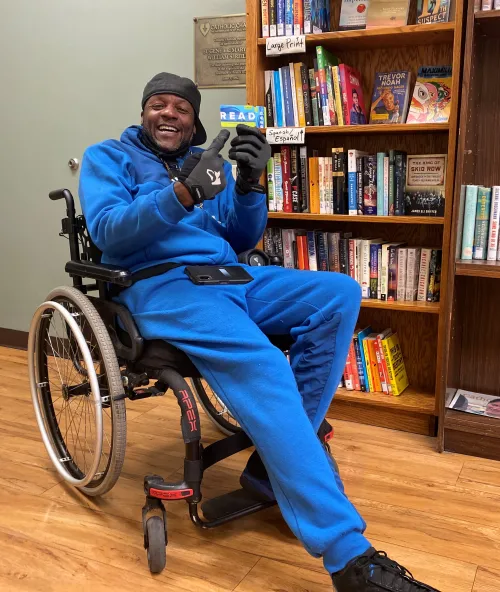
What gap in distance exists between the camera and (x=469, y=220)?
1.96 metres

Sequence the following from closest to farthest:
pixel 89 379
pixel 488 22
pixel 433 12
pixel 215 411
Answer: pixel 89 379
pixel 488 22
pixel 433 12
pixel 215 411

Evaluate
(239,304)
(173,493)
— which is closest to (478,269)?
(239,304)

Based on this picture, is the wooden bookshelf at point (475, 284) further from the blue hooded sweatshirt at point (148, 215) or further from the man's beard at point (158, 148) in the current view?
the man's beard at point (158, 148)

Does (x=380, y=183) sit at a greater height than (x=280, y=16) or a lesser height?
lesser

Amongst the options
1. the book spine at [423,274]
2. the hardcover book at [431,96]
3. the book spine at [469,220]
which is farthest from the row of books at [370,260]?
the hardcover book at [431,96]

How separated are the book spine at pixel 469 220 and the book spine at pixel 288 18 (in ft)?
2.62

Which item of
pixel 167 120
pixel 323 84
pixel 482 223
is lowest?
pixel 482 223

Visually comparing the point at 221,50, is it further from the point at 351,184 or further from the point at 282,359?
the point at 282,359

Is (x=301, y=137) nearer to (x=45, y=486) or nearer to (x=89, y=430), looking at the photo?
(x=89, y=430)

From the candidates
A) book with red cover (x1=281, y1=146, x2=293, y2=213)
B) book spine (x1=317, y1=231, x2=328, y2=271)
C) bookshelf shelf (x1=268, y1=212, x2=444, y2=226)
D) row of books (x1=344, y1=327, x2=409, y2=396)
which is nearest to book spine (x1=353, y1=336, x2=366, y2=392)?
row of books (x1=344, y1=327, x2=409, y2=396)

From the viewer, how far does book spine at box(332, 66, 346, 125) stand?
2.05 m

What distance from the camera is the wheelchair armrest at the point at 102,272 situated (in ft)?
4.63

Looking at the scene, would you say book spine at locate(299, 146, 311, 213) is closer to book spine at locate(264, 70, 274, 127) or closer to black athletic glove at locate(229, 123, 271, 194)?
book spine at locate(264, 70, 274, 127)

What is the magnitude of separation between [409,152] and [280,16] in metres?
0.65
